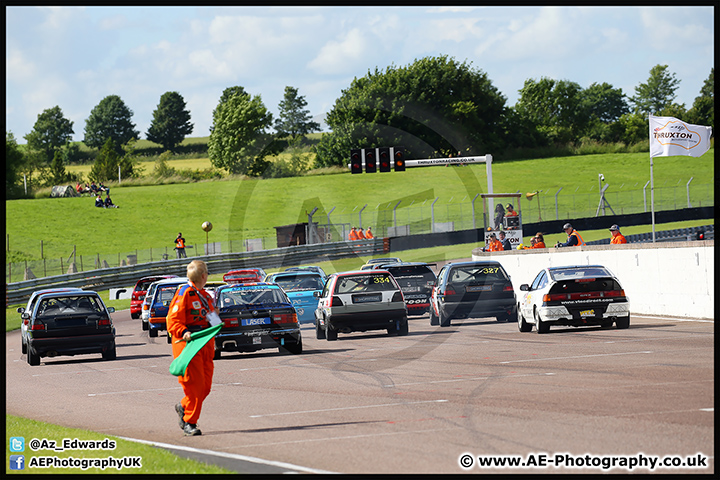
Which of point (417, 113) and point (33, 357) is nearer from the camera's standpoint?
point (33, 357)

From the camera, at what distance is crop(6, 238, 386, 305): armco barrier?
43781 mm

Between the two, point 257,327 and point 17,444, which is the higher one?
point 257,327

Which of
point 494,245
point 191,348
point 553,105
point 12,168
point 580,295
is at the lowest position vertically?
point 580,295

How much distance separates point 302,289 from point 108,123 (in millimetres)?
149017

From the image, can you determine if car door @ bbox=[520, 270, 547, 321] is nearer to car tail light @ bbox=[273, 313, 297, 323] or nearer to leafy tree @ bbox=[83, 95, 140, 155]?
car tail light @ bbox=[273, 313, 297, 323]

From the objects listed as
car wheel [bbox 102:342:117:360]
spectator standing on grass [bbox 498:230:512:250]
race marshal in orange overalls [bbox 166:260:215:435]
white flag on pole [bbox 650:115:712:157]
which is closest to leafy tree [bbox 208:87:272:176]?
spectator standing on grass [bbox 498:230:512:250]

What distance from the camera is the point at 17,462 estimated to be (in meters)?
8.25

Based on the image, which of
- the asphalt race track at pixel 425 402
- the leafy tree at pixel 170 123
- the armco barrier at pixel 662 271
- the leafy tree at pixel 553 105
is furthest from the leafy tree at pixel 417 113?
the asphalt race track at pixel 425 402

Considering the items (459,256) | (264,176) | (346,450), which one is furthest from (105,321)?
(264,176)

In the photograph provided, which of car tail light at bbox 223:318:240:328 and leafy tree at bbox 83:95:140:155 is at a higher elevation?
leafy tree at bbox 83:95:140:155

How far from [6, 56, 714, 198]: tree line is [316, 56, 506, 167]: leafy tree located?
5.2 inches

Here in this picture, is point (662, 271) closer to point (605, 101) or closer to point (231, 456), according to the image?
point (231, 456)

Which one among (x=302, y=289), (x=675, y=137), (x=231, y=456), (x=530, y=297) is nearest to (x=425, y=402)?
(x=231, y=456)

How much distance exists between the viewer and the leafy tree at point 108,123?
166m
